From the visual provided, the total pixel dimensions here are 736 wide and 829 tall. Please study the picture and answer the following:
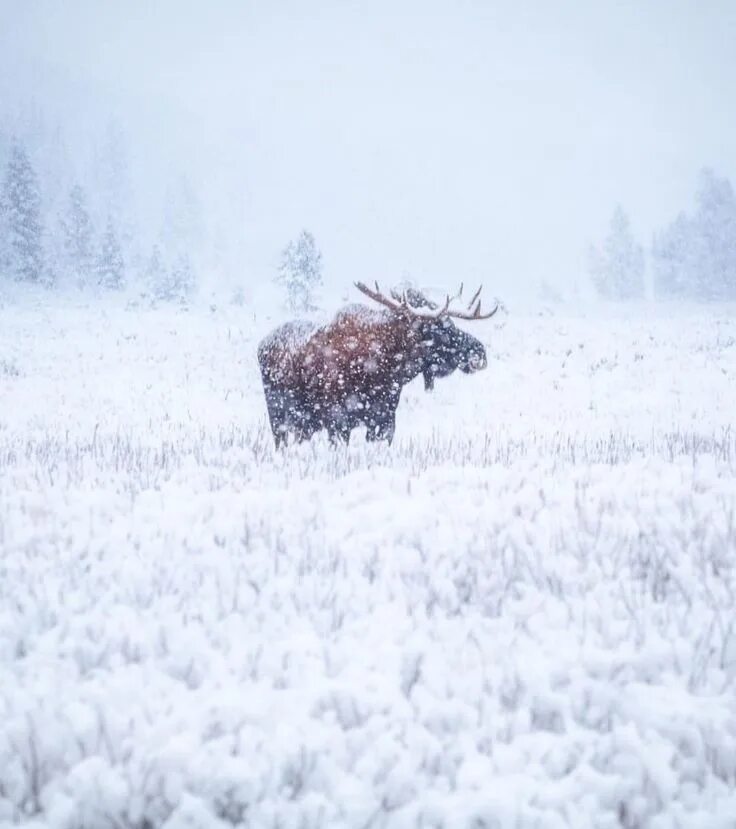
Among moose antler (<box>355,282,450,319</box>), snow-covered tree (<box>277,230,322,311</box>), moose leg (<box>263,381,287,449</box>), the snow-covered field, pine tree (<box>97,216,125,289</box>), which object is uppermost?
pine tree (<box>97,216,125,289</box>)

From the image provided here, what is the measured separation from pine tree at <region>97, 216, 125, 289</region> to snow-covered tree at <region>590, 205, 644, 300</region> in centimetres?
4946

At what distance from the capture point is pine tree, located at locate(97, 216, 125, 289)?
47875mm

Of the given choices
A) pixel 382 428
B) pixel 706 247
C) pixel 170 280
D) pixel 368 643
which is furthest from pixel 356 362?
pixel 706 247

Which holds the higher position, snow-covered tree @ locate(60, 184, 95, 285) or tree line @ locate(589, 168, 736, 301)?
snow-covered tree @ locate(60, 184, 95, 285)

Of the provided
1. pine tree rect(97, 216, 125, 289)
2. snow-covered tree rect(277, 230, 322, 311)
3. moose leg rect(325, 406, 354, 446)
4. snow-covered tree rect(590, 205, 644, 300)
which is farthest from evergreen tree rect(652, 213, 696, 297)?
moose leg rect(325, 406, 354, 446)

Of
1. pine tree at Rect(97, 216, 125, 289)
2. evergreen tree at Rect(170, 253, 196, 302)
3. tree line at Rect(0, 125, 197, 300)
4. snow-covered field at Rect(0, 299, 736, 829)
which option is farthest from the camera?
pine tree at Rect(97, 216, 125, 289)

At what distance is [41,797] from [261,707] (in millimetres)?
680

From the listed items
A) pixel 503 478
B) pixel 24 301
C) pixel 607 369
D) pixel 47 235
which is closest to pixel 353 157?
pixel 47 235

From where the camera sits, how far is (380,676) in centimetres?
224

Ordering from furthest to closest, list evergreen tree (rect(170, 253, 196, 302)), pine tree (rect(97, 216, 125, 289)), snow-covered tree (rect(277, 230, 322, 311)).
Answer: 1. pine tree (rect(97, 216, 125, 289))
2. evergreen tree (rect(170, 253, 196, 302))
3. snow-covered tree (rect(277, 230, 322, 311))

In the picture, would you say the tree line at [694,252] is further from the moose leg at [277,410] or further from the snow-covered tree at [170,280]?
the moose leg at [277,410]

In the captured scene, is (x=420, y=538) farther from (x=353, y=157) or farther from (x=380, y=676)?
(x=353, y=157)

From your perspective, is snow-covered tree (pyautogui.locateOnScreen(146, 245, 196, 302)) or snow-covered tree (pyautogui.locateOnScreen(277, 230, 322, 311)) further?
snow-covered tree (pyautogui.locateOnScreen(146, 245, 196, 302))

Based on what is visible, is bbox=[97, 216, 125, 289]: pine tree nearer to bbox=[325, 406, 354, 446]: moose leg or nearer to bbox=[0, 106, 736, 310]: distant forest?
bbox=[0, 106, 736, 310]: distant forest
